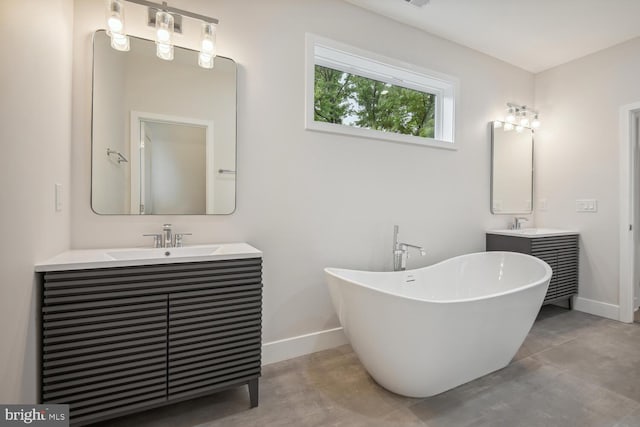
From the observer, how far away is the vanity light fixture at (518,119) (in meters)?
3.27

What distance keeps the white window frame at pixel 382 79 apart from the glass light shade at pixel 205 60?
2.22ft

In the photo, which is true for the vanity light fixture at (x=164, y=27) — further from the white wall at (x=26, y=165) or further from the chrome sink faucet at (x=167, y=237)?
the chrome sink faucet at (x=167, y=237)

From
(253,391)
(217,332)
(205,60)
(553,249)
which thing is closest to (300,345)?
(253,391)

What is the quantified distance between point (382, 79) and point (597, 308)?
10.2 feet

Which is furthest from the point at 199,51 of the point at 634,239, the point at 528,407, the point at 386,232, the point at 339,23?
the point at 634,239

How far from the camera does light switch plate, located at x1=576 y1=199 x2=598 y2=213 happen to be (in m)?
3.08

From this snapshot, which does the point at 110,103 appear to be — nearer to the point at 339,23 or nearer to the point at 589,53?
the point at 339,23

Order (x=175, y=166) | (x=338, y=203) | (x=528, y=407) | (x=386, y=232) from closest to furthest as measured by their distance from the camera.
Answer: (x=528, y=407) < (x=175, y=166) < (x=338, y=203) < (x=386, y=232)

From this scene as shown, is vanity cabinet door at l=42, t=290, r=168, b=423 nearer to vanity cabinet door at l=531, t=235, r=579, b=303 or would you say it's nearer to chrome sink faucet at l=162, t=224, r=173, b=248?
chrome sink faucet at l=162, t=224, r=173, b=248

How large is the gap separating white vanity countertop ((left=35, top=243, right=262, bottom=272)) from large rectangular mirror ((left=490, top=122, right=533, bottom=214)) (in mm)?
2776

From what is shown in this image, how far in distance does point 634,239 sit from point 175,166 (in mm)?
4069

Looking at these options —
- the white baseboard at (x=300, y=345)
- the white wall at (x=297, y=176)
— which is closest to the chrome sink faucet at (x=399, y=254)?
the white wall at (x=297, y=176)

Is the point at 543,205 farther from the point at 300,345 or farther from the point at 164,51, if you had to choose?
the point at 164,51

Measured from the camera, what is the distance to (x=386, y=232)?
8.43ft
